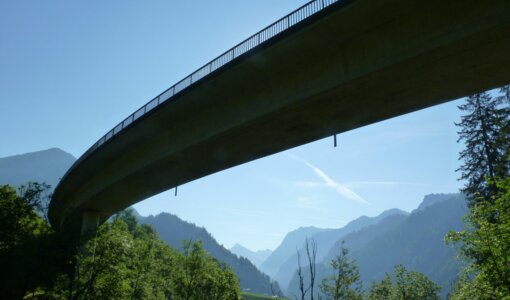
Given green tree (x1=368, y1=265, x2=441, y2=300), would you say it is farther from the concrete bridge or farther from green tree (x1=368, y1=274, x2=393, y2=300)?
the concrete bridge

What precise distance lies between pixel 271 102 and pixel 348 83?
4.16m

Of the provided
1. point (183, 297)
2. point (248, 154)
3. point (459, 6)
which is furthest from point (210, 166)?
point (183, 297)

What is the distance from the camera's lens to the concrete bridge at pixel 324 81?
13.1m

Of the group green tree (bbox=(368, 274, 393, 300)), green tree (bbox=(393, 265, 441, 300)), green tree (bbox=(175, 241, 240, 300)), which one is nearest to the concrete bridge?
green tree (bbox=(175, 241, 240, 300))

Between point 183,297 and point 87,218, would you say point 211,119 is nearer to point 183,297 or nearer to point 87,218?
point 87,218

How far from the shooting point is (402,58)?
13602 millimetres

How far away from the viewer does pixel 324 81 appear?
16125 mm

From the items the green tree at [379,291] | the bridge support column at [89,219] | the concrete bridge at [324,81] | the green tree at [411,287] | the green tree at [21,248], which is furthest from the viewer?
the green tree at [379,291]

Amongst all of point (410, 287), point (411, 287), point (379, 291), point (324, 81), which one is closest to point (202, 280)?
point (410, 287)

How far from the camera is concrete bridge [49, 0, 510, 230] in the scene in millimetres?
13141

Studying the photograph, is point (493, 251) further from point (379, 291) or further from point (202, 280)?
point (379, 291)

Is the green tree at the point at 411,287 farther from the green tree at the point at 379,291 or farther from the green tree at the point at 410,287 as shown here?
the green tree at the point at 379,291

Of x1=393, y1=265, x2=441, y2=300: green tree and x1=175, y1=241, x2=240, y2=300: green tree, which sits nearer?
Result: x1=393, y1=265, x2=441, y2=300: green tree

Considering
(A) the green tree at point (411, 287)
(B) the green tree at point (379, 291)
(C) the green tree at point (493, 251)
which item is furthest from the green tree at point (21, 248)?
(B) the green tree at point (379, 291)
